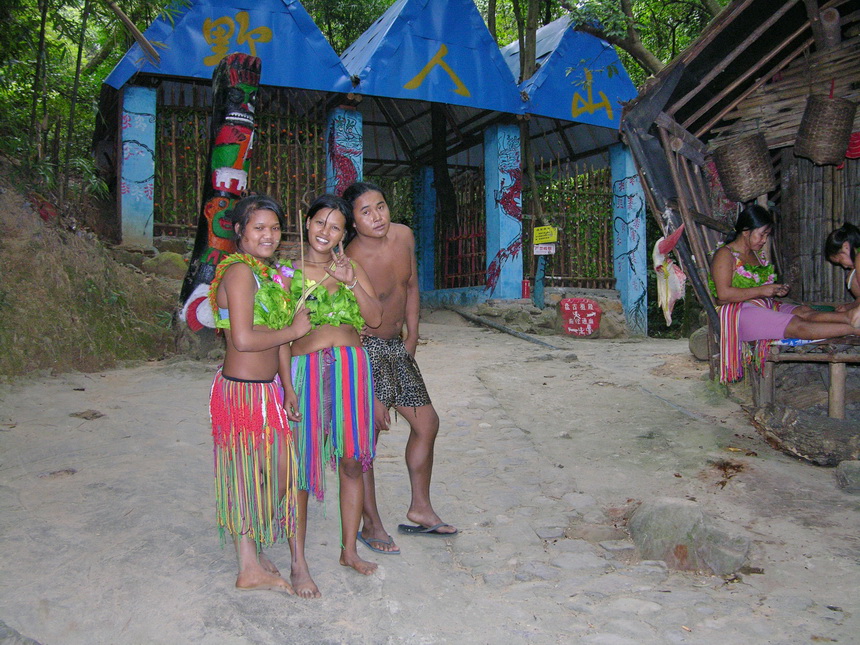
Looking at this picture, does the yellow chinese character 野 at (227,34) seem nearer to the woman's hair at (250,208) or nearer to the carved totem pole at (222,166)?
the carved totem pole at (222,166)

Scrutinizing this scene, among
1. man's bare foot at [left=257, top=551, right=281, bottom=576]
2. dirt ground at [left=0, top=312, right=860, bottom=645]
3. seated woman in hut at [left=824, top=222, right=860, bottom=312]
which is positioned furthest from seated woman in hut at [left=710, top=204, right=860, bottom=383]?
man's bare foot at [left=257, top=551, right=281, bottom=576]

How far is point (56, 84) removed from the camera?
8234 mm

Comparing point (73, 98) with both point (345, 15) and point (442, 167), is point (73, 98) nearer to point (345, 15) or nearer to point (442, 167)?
point (442, 167)

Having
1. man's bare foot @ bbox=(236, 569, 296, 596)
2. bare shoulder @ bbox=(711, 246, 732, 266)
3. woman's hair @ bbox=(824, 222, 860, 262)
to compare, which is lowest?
man's bare foot @ bbox=(236, 569, 296, 596)

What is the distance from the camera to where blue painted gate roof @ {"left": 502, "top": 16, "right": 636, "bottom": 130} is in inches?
421

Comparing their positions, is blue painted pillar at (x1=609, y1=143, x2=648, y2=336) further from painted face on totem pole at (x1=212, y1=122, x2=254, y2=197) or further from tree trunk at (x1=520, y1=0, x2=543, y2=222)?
painted face on totem pole at (x1=212, y1=122, x2=254, y2=197)

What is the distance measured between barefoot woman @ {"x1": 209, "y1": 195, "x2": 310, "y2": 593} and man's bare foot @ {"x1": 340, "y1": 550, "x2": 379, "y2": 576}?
293mm

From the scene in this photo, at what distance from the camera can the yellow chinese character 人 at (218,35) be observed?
8.73 meters

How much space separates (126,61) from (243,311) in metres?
7.16

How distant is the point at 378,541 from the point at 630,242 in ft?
31.4

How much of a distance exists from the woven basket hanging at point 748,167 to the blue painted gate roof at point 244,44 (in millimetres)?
5670

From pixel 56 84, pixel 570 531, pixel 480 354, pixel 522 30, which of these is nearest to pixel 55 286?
pixel 56 84

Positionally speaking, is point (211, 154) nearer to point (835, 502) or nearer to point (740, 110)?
point (740, 110)

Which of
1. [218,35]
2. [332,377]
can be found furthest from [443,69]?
[332,377]
